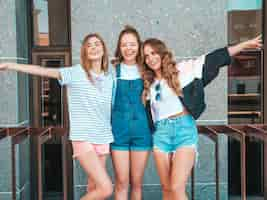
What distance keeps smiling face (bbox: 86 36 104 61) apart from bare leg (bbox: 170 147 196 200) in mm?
999

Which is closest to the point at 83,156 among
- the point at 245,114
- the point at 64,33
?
→ the point at 64,33

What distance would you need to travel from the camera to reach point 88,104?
3.26m

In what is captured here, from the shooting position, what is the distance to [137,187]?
357 cm

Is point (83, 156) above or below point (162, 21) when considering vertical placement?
below

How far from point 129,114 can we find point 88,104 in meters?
0.35

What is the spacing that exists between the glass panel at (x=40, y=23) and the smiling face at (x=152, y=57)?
7.24ft

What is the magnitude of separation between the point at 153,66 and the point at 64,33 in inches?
86.1

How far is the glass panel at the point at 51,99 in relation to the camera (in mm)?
5156

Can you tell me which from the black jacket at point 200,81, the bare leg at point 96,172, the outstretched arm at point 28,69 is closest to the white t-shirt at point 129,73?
the black jacket at point 200,81

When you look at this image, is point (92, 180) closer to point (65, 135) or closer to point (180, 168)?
point (65, 135)

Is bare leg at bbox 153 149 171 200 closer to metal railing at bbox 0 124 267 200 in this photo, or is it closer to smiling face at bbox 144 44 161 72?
metal railing at bbox 0 124 267 200

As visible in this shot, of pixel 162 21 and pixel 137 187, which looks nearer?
pixel 137 187

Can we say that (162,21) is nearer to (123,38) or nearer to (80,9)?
(80,9)

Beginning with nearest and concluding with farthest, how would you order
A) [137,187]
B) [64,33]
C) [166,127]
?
1. [166,127]
2. [137,187]
3. [64,33]
